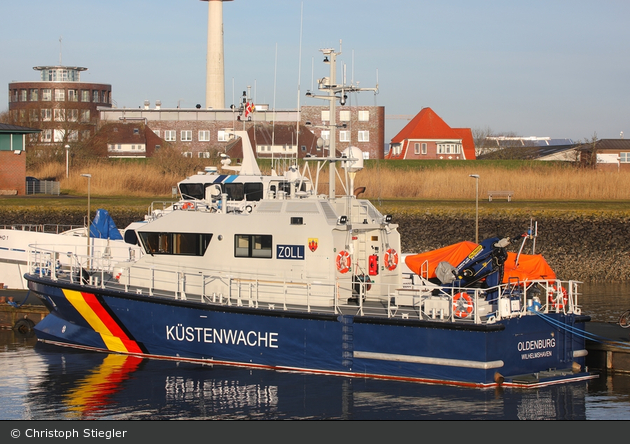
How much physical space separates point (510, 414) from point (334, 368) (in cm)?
375

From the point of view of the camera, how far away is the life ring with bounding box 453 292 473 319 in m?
14.9

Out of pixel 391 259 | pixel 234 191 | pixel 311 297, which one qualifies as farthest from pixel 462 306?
pixel 234 191

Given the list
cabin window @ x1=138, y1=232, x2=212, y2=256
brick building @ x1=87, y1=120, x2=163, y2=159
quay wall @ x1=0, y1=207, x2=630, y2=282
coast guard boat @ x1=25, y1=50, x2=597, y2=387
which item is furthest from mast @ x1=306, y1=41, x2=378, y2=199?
brick building @ x1=87, y1=120, x2=163, y2=159

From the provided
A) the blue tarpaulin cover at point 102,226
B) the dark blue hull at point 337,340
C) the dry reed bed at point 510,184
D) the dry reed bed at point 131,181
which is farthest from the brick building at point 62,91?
the dark blue hull at point 337,340

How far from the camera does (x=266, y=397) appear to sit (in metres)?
14.6

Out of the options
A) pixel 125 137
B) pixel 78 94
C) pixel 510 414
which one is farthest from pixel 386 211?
pixel 78 94

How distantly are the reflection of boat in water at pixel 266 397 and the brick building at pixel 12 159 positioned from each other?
98.4 ft

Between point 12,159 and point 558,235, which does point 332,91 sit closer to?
point 558,235

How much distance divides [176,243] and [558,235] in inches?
732

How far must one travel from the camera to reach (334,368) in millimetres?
15828

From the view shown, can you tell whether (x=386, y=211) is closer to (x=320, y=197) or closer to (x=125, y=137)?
(x=320, y=197)

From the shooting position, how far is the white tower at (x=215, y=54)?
69.6 metres

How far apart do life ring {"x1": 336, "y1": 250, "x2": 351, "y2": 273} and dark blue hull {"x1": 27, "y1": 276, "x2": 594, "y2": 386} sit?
4.34 ft

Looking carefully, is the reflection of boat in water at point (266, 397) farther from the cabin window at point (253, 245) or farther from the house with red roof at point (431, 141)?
the house with red roof at point (431, 141)
